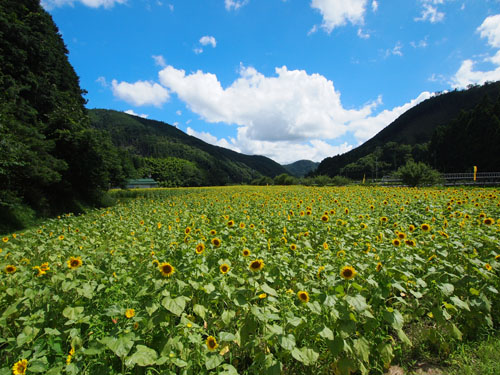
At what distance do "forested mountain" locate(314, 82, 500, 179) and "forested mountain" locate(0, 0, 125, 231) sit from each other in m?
60.9

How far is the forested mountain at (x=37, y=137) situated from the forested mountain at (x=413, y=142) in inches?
2397

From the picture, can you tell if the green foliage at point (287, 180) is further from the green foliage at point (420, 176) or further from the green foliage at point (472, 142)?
the green foliage at point (472, 142)

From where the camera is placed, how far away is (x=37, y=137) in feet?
44.5

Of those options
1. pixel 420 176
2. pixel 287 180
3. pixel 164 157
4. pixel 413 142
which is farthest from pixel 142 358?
pixel 164 157

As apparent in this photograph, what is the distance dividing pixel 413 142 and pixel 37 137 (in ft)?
415

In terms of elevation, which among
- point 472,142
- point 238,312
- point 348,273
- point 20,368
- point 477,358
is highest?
point 472,142

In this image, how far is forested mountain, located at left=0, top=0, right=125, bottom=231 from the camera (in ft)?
37.0

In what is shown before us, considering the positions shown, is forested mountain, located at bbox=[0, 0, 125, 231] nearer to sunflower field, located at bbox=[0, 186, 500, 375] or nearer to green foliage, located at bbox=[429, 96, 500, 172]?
sunflower field, located at bbox=[0, 186, 500, 375]

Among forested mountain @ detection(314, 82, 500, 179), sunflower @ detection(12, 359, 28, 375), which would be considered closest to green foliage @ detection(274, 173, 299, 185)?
forested mountain @ detection(314, 82, 500, 179)

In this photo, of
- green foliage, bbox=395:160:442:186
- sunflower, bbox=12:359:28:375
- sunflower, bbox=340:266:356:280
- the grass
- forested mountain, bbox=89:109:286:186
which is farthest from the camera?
forested mountain, bbox=89:109:286:186

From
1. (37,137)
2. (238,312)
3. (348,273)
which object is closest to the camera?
(348,273)

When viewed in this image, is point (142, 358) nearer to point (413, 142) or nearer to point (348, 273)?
point (348, 273)

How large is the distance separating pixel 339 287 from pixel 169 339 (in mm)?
1518

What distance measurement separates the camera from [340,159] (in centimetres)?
11081
